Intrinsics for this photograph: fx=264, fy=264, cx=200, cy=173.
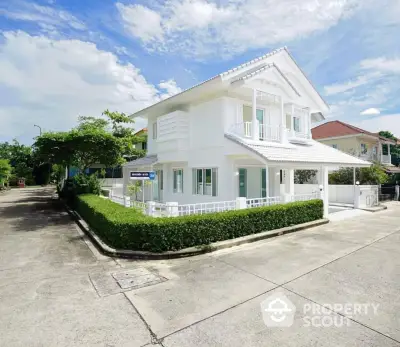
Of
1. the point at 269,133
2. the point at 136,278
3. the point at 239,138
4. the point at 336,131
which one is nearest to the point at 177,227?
the point at 136,278

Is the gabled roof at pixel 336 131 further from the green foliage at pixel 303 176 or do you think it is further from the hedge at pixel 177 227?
the hedge at pixel 177 227

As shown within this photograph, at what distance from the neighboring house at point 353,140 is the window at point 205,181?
19533 mm

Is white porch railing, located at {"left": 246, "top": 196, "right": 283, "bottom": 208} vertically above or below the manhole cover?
above

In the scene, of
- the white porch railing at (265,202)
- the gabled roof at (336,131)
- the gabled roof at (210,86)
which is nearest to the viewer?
the white porch railing at (265,202)

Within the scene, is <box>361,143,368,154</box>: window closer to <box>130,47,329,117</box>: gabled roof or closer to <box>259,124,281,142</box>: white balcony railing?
<box>130,47,329,117</box>: gabled roof

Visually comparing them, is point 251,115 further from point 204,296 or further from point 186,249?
point 204,296

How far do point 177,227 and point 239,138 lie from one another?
604 cm

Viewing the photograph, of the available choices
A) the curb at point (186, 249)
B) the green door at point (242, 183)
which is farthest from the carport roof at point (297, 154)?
the curb at point (186, 249)

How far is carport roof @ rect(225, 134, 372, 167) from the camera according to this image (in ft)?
35.3

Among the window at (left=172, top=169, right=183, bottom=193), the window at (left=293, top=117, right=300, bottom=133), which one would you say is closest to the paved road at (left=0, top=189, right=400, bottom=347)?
the window at (left=172, top=169, right=183, bottom=193)

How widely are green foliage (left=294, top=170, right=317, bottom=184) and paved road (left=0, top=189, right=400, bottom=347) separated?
43.9ft

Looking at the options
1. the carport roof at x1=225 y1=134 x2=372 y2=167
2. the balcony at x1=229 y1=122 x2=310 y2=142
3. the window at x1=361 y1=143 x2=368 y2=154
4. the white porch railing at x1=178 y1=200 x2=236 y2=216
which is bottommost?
the white porch railing at x1=178 y1=200 x2=236 y2=216

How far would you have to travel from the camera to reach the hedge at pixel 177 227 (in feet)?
23.3

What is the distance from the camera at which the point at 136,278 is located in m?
5.62
